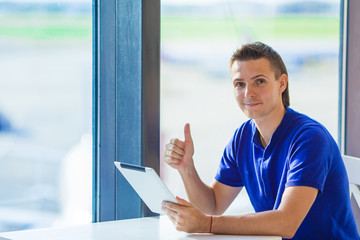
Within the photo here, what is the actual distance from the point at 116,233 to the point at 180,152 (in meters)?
0.41

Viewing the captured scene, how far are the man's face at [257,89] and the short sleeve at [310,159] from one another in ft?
0.63

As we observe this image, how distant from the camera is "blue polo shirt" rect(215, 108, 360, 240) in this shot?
173 cm

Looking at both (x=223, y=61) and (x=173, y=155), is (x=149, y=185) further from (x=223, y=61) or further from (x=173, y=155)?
(x=223, y=61)

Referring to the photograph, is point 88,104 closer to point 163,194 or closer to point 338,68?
point 163,194

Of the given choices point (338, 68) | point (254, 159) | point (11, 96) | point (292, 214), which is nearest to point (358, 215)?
point (338, 68)

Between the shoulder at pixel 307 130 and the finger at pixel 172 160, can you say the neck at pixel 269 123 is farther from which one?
the finger at pixel 172 160

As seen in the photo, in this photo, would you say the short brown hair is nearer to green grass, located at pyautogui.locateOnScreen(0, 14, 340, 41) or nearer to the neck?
the neck

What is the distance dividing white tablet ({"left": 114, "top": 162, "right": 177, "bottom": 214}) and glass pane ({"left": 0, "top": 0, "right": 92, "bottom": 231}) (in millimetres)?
450

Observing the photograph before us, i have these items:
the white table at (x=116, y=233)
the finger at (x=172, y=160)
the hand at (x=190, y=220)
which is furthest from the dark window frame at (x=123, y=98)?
the hand at (x=190, y=220)

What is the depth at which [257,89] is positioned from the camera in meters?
1.94

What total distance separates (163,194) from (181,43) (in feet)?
3.06

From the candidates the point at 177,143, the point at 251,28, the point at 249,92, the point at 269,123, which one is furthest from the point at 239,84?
the point at 251,28

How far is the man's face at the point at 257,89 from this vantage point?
194cm

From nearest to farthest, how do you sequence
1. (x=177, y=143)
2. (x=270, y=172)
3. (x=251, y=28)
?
(x=270, y=172) → (x=177, y=143) → (x=251, y=28)
